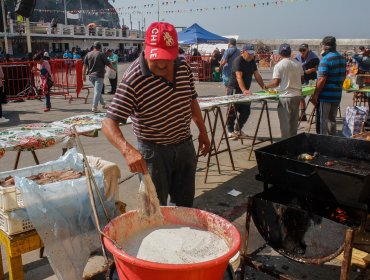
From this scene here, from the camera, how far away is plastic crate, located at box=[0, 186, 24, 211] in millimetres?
2809

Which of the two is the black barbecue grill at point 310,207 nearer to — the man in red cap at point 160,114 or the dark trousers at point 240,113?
the man in red cap at point 160,114

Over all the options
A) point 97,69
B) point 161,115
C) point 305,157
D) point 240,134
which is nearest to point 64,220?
point 161,115

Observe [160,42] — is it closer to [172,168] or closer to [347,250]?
[172,168]

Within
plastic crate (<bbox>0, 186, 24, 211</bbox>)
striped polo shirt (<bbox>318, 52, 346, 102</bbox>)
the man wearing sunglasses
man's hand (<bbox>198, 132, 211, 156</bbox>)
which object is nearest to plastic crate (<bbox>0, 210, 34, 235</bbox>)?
plastic crate (<bbox>0, 186, 24, 211</bbox>)

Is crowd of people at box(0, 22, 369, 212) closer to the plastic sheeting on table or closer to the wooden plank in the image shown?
the plastic sheeting on table

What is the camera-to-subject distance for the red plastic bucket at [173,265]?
180 cm

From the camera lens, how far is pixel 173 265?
178cm

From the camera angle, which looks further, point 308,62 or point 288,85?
point 308,62

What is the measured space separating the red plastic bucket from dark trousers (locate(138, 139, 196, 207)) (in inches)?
23.5

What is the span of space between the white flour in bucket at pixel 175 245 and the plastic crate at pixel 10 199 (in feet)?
3.55

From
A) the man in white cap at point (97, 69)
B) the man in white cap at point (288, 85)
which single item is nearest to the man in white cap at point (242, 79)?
the man in white cap at point (288, 85)

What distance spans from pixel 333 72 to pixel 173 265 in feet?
19.0

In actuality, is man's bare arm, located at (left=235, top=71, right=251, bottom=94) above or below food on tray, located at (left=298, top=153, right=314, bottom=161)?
above

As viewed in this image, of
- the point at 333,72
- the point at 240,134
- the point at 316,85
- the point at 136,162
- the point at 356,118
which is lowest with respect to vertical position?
the point at 240,134
